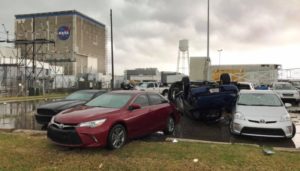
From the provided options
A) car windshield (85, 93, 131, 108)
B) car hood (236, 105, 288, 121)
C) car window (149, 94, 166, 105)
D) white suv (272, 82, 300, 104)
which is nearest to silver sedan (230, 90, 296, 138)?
car hood (236, 105, 288, 121)

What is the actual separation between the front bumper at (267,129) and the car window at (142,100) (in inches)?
111

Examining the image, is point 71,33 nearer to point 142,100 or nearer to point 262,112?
point 142,100

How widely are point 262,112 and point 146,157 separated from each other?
4.24 metres

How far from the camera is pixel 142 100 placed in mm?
8617

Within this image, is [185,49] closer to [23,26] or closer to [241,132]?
[23,26]

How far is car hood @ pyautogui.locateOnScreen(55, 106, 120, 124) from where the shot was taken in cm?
686

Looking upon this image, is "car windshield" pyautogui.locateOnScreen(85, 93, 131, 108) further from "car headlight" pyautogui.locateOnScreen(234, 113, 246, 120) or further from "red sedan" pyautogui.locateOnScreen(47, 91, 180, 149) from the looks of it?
"car headlight" pyautogui.locateOnScreen(234, 113, 246, 120)

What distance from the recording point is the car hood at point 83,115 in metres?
6.86

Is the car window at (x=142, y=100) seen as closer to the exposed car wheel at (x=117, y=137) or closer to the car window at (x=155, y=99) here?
the car window at (x=155, y=99)

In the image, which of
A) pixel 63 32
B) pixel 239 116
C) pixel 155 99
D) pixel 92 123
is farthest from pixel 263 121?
pixel 63 32

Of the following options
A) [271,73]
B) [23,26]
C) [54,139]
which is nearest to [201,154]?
[54,139]

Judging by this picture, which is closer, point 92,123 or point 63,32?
point 92,123

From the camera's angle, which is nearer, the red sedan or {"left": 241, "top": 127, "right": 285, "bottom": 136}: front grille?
the red sedan

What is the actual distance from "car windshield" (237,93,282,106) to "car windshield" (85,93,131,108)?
4.10 m
